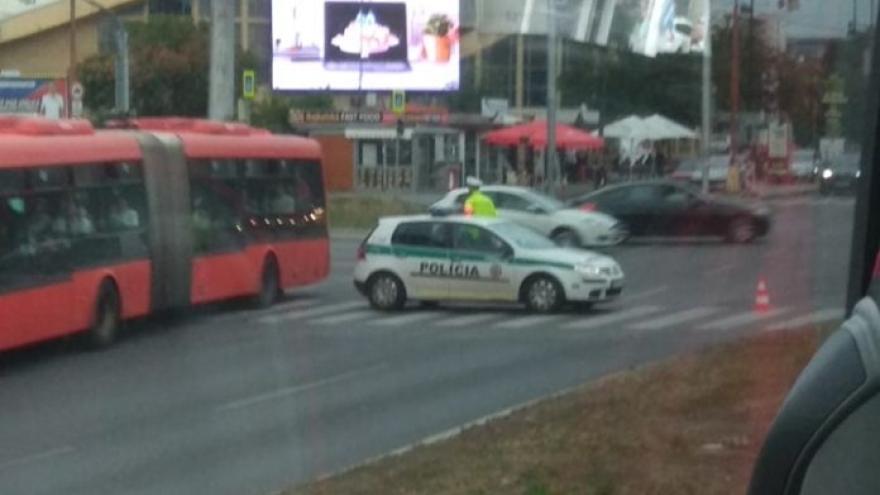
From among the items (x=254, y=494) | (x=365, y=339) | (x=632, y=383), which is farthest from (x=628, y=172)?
(x=254, y=494)

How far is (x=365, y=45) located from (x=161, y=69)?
211cm

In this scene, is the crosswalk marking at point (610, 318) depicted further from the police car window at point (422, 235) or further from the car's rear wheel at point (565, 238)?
the police car window at point (422, 235)

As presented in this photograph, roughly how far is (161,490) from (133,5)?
7.42 metres

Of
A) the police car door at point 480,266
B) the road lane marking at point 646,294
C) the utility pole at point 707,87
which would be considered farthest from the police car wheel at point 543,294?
the utility pole at point 707,87

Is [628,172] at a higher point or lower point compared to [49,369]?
higher

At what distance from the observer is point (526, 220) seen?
728 inches

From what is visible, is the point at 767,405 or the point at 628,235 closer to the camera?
the point at 767,405

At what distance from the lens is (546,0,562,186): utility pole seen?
44.7 feet

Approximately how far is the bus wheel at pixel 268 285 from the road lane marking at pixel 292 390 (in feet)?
9.86

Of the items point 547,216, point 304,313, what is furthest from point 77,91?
point 547,216

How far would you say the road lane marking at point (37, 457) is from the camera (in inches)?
411

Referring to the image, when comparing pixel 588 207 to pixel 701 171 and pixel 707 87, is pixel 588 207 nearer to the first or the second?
pixel 701 171

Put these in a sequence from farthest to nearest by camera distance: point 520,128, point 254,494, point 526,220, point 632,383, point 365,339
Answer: point 526,220
point 365,339
point 520,128
point 632,383
point 254,494

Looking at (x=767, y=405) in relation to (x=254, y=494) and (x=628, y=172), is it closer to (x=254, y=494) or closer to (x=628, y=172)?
(x=254, y=494)
